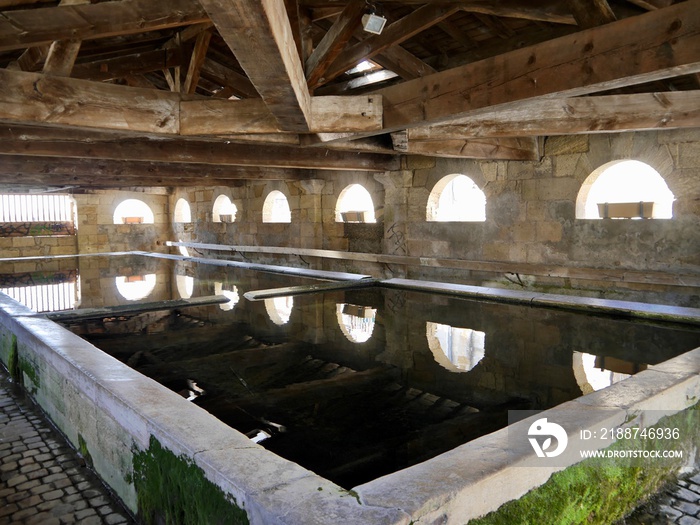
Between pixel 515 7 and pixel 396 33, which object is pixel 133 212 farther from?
pixel 515 7

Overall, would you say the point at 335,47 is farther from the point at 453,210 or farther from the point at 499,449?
the point at 453,210

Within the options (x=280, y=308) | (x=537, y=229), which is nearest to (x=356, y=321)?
(x=280, y=308)

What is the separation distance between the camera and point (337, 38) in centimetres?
356

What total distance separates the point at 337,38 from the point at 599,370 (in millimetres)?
2865

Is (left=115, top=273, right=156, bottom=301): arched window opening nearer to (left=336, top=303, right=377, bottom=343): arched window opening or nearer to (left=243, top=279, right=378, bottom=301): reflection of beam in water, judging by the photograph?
(left=243, top=279, right=378, bottom=301): reflection of beam in water

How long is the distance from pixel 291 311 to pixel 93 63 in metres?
3.23

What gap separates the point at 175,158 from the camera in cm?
559

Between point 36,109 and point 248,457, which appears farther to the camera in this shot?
point 36,109

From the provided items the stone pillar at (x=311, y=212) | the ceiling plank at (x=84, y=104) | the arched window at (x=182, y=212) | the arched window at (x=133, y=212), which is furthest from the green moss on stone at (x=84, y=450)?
the arched window at (x=133, y=212)

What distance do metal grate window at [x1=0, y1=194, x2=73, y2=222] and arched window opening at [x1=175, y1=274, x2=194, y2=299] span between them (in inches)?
293

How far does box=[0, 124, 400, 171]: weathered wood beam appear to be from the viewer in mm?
4473

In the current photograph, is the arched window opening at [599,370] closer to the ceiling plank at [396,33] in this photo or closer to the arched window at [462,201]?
the ceiling plank at [396,33]

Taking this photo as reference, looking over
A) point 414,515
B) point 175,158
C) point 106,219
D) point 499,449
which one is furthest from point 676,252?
point 106,219

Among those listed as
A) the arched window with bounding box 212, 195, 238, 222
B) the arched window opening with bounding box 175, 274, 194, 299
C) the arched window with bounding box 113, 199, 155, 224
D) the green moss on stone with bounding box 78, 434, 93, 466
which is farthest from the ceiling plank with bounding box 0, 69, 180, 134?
the arched window with bounding box 113, 199, 155, 224
